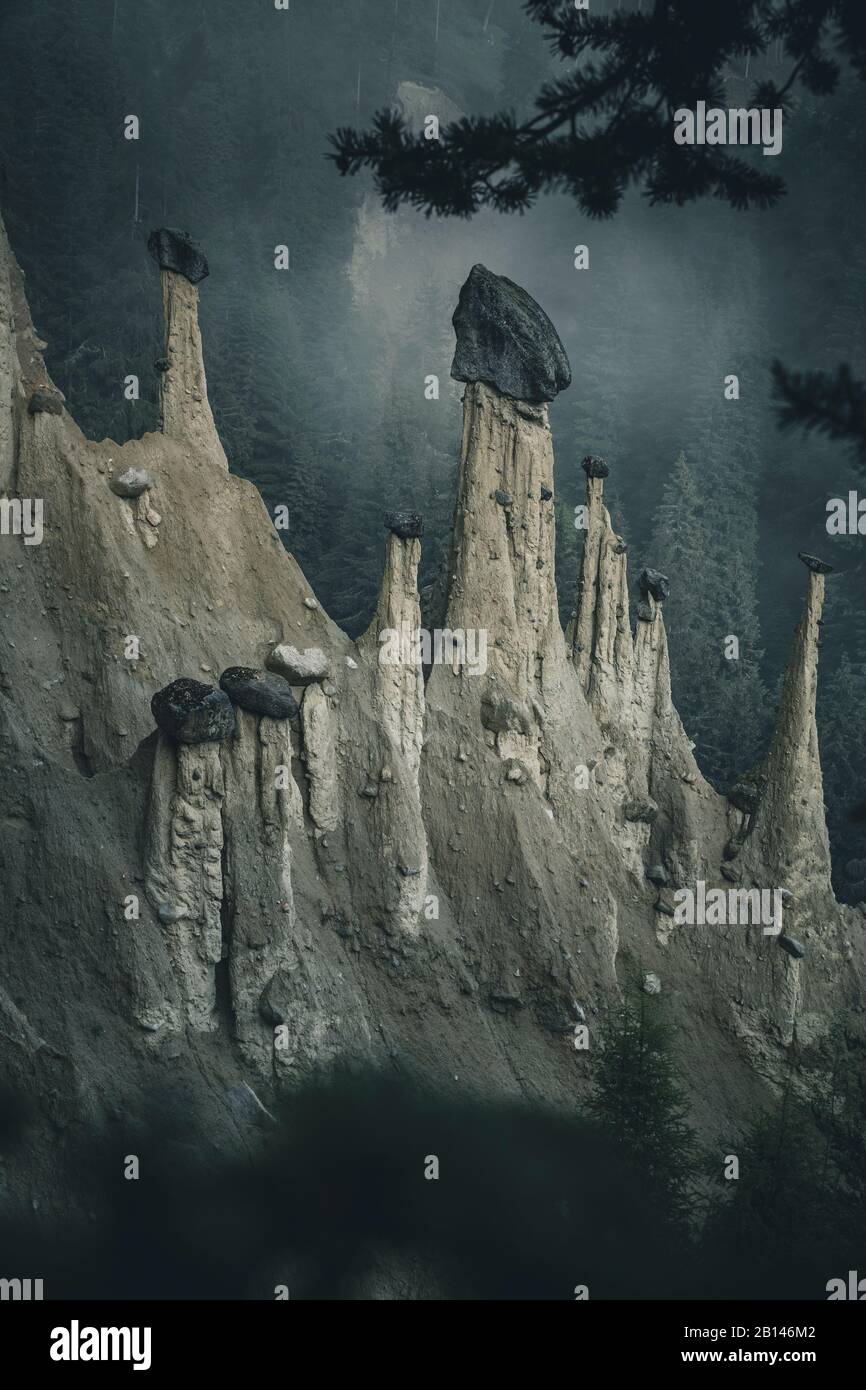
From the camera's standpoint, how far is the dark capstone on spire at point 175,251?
77.0ft

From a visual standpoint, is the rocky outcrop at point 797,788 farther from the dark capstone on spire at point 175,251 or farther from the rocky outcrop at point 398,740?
the dark capstone on spire at point 175,251

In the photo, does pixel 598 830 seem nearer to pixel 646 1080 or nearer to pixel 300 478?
pixel 646 1080

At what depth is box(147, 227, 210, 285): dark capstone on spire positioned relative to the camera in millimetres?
23469

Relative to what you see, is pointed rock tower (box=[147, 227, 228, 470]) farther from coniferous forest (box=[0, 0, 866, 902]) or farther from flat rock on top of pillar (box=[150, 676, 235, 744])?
coniferous forest (box=[0, 0, 866, 902])

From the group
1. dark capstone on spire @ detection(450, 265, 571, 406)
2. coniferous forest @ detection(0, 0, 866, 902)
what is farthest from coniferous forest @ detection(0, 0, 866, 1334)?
coniferous forest @ detection(0, 0, 866, 902)

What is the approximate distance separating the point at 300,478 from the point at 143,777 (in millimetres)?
Result: 24170

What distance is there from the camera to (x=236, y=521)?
24031 mm

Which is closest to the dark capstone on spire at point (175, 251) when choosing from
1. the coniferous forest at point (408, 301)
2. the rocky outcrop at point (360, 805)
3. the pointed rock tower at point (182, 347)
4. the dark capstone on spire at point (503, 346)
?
the pointed rock tower at point (182, 347)

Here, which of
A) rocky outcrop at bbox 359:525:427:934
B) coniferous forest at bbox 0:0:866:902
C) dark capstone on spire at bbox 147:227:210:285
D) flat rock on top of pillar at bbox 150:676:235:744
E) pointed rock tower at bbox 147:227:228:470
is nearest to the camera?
flat rock on top of pillar at bbox 150:676:235:744

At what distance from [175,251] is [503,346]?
5.43m

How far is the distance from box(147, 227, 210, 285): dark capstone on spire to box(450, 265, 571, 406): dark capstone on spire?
14.3 feet

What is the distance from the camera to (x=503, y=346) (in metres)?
24.5

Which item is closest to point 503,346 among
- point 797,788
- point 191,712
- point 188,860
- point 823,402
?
point 191,712

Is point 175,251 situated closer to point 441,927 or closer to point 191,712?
point 191,712
